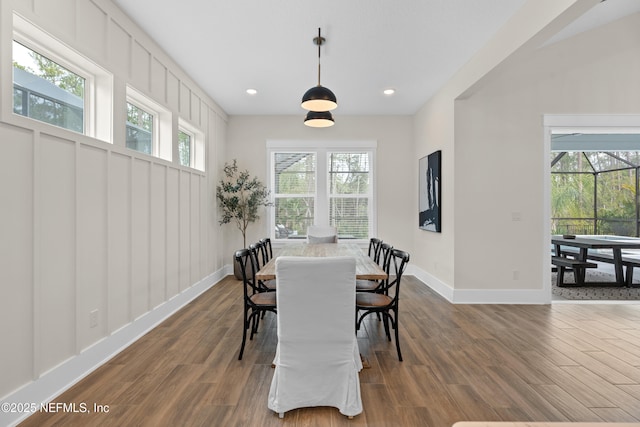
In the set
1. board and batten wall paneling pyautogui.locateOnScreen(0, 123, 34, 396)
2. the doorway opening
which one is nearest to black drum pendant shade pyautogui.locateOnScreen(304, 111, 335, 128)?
board and batten wall paneling pyautogui.locateOnScreen(0, 123, 34, 396)

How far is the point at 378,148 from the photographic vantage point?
592cm

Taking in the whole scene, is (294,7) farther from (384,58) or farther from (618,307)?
(618,307)

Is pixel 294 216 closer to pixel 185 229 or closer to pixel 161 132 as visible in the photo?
pixel 185 229

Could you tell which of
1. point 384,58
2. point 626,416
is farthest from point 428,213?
point 626,416

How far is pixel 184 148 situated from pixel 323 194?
2.57m

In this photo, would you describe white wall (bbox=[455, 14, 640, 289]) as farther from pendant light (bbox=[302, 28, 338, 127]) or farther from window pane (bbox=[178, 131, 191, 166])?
window pane (bbox=[178, 131, 191, 166])

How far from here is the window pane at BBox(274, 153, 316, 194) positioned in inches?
237

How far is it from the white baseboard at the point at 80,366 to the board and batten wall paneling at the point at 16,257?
3.6 inches

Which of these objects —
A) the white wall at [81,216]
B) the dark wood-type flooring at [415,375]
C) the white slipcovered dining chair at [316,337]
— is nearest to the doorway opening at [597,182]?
the dark wood-type flooring at [415,375]

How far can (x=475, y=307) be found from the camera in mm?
3975

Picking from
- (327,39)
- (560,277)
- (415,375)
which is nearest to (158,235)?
(327,39)

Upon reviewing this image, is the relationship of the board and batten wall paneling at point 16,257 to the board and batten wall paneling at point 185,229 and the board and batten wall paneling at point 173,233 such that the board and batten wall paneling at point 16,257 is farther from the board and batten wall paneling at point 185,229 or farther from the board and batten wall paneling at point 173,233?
the board and batten wall paneling at point 185,229

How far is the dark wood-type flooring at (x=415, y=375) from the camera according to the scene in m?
1.85

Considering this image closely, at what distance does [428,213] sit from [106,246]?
14.1ft
